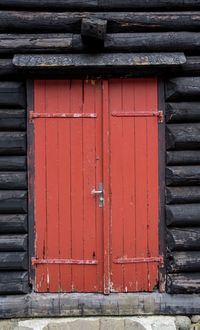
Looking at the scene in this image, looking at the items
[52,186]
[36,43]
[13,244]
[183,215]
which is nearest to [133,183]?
[183,215]

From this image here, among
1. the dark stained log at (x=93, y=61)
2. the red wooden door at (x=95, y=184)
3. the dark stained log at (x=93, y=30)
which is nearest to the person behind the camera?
the dark stained log at (x=93, y=30)

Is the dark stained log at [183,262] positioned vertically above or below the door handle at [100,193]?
below

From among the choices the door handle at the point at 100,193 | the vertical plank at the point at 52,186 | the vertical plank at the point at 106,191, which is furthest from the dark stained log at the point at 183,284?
the vertical plank at the point at 52,186

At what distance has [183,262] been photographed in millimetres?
5020

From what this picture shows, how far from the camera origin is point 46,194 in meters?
5.05

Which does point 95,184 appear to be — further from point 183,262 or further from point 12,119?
point 183,262

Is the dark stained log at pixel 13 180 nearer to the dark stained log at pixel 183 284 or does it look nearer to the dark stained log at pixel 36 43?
the dark stained log at pixel 36 43

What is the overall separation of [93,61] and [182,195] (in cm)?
157

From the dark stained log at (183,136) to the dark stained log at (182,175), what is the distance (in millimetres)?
210

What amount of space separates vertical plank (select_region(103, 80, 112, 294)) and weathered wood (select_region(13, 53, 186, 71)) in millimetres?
246

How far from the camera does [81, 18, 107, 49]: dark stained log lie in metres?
4.59

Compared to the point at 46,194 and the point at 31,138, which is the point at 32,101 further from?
the point at 46,194

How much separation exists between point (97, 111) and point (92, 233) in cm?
122

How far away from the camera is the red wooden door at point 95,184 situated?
197 inches
